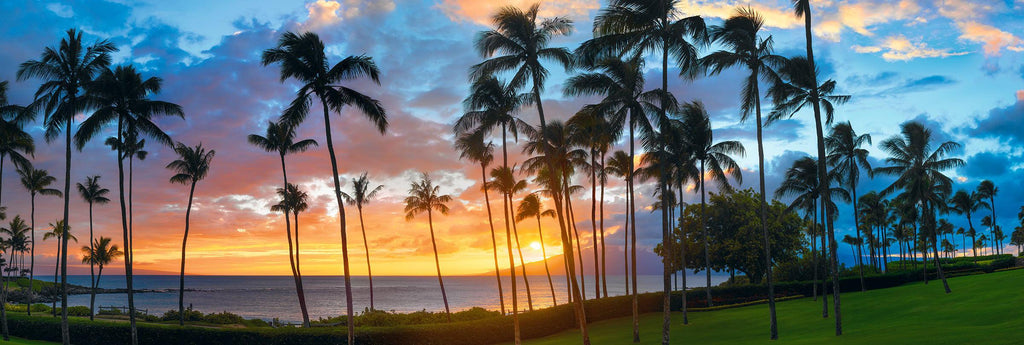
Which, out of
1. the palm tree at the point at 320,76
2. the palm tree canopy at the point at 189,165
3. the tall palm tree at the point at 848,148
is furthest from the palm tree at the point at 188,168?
the tall palm tree at the point at 848,148

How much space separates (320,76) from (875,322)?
30236mm

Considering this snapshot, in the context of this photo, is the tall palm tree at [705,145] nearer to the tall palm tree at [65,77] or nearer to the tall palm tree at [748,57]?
the tall palm tree at [748,57]

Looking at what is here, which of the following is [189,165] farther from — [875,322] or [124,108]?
[875,322]

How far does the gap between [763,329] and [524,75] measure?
60.9 feet

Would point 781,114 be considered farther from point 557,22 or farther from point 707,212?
point 707,212

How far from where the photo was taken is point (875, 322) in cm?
2906

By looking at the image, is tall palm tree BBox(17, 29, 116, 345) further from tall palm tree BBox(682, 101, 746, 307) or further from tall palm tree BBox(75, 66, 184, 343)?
tall palm tree BBox(682, 101, 746, 307)

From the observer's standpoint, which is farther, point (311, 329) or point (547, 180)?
point (547, 180)

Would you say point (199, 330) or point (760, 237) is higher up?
point (760, 237)

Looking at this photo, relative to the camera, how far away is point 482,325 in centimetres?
3406

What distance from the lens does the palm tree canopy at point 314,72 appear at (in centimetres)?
2616

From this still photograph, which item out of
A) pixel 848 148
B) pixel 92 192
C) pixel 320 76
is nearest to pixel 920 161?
pixel 848 148

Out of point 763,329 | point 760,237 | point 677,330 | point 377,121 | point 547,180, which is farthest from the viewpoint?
point 760,237

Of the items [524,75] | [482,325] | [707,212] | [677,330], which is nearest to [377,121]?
[524,75]
